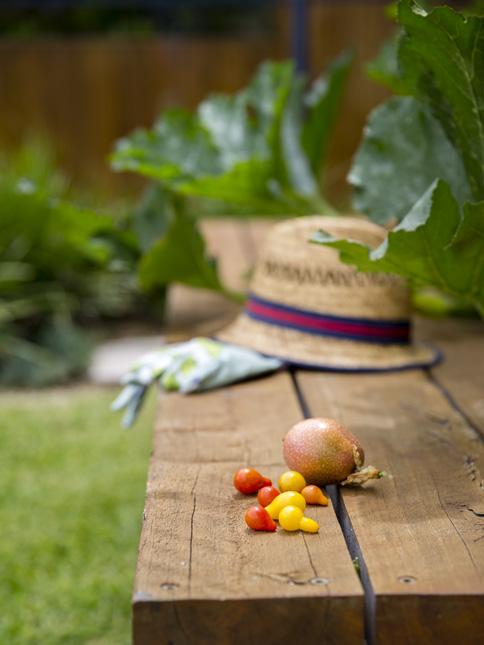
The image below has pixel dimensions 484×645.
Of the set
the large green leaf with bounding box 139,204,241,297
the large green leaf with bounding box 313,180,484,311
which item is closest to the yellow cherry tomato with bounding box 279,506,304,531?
the large green leaf with bounding box 313,180,484,311

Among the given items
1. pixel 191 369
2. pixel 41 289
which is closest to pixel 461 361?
pixel 191 369

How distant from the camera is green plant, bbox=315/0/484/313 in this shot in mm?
1347

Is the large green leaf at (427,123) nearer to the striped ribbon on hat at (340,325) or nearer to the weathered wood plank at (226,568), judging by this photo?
the striped ribbon on hat at (340,325)

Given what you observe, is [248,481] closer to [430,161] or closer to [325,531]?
[325,531]

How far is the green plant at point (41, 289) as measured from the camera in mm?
3428

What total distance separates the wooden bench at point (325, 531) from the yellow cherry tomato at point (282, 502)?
0.03 m

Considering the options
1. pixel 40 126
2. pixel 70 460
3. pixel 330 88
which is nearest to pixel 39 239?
pixel 70 460

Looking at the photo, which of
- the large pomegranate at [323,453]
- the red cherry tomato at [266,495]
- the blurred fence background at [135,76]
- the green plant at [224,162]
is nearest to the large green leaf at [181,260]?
the green plant at [224,162]

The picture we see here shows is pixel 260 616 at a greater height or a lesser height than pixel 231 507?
greater

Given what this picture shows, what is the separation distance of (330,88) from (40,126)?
3194 millimetres

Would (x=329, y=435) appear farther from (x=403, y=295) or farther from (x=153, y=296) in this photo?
(x=153, y=296)

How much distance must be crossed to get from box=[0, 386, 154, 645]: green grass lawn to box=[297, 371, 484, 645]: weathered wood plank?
2.09 feet

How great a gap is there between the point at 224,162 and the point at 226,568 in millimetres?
1629

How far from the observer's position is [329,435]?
127 cm
